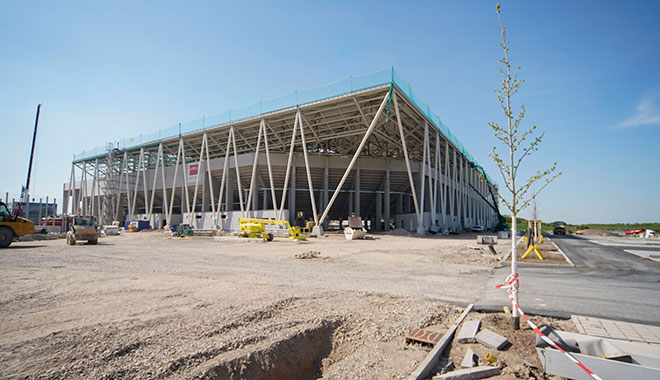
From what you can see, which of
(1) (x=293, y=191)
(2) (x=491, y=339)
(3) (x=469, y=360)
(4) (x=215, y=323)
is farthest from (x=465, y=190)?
(4) (x=215, y=323)

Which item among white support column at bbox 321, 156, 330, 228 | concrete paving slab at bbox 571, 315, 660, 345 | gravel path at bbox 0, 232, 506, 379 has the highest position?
white support column at bbox 321, 156, 330, 228

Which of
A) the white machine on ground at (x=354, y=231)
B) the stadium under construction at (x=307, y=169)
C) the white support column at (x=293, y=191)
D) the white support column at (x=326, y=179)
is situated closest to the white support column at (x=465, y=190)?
the stadium under construction at (x=307, y=169)

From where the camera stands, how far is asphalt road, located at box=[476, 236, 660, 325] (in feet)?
21.4

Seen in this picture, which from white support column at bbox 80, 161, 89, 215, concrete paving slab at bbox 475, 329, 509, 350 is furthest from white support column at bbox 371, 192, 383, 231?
white support column at bbox 80, 161, 89, 215

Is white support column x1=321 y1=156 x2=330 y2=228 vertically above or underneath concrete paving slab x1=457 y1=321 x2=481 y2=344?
above

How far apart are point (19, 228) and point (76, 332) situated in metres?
21.4

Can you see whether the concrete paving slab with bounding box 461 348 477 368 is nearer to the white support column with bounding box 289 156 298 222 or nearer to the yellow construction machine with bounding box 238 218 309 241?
the yellow construction machine with bounding box 238 218 309 241

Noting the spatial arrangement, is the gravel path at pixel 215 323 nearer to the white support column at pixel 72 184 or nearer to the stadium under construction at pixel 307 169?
the stadium under construction at pixel 307 169

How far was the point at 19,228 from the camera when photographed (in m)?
20.3

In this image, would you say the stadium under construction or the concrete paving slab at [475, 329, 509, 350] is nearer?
the concrete paving slab at [475, 329, 509, 350]

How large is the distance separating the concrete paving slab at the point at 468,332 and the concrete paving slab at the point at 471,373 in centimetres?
87

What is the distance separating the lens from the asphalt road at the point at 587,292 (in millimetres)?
6508

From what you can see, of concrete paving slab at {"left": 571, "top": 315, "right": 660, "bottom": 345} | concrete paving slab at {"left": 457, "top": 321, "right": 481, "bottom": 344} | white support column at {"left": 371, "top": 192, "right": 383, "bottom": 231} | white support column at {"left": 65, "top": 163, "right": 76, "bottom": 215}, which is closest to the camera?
concrete paving slab at {"left": 571, "top": 315, "right": 660, "bottom": 345}

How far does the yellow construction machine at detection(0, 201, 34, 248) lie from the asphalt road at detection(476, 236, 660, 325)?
989 inches
